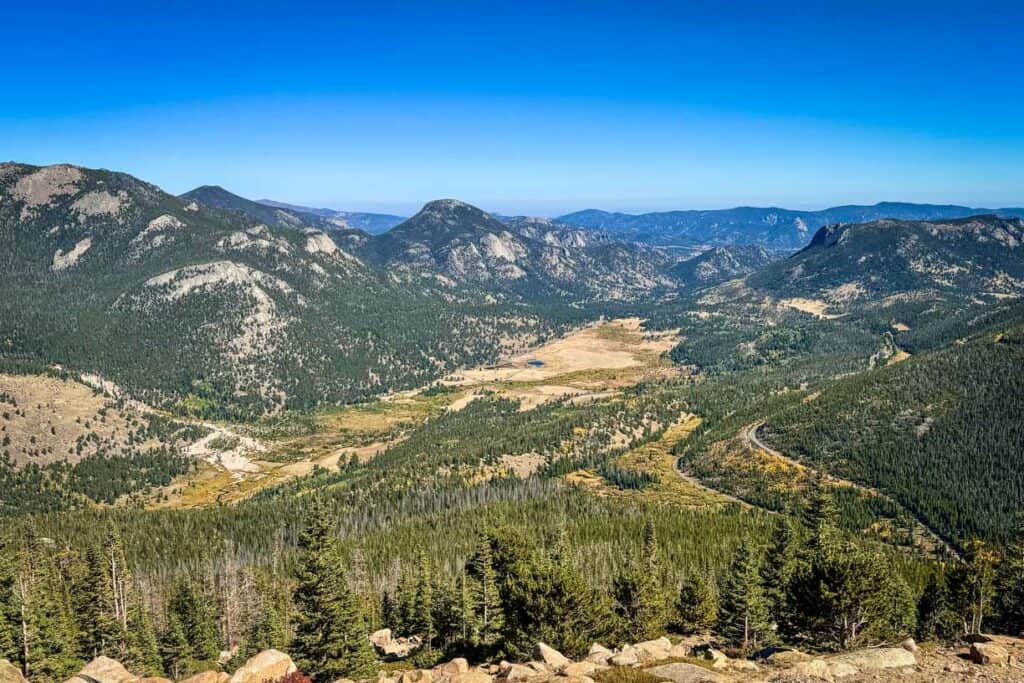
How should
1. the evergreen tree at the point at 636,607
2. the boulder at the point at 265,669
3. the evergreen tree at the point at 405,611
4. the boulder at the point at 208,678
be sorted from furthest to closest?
the evergreen tree at the point at 405,611
the evergreen tree at the point at 636,607
the boulder at the point at 265,669
the boulder at the point at 208,678

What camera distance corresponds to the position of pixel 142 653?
78.9m

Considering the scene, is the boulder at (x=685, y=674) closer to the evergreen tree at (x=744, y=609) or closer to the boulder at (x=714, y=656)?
the boulder at (x=714, y=656)

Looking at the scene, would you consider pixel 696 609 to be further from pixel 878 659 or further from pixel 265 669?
pixel 265 669

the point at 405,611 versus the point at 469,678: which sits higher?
the point at 469,678

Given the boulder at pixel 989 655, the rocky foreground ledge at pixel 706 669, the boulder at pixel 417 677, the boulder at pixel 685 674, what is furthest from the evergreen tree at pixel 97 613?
the boulder at pixel 989 655

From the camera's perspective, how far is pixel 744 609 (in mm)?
76625

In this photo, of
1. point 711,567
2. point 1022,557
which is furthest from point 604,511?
point 1022,557

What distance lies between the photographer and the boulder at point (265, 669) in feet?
143

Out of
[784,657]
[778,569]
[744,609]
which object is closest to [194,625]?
[744,609]

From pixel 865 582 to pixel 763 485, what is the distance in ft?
471

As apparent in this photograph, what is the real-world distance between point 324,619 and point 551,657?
2172cm

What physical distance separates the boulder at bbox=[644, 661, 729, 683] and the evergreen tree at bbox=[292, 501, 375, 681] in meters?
28.1

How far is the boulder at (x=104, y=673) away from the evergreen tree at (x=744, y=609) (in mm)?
60921

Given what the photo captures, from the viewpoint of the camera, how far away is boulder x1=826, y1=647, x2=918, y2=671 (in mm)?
40656
